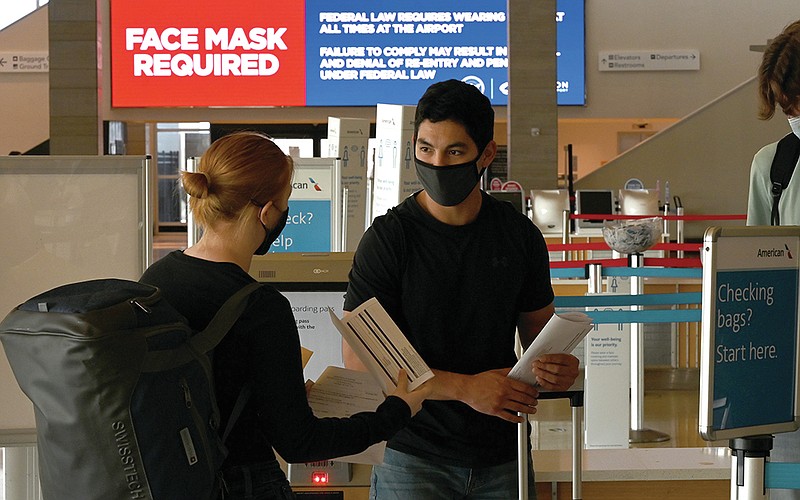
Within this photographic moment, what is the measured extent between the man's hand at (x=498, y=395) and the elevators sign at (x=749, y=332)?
446mm

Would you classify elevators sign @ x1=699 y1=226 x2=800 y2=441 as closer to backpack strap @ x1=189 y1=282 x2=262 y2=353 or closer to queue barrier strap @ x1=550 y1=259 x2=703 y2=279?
backpack strap @ x1=189 y1=282 x2=262 y2=353

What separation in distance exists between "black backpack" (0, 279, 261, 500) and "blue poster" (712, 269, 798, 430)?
0.87 m

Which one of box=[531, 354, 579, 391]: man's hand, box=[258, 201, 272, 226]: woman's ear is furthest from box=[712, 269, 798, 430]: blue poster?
box=[258, 201, 272, 226]: woman's ear

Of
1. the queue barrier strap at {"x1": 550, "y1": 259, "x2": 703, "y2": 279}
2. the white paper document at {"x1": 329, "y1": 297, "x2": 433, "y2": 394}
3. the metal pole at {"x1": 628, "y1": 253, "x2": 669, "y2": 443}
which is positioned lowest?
the metal pole at {"x1": 628, "y1": 253, "x2": 669, "y2": 443}

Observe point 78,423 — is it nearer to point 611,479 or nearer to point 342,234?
point 611,479

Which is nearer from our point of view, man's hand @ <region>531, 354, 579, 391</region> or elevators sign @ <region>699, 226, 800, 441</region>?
elevators sign @ <region>699, 226, 800, 441</region>

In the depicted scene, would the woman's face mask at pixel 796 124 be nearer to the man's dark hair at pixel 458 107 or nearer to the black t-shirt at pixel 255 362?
the man's dark hair at pixel 458 107

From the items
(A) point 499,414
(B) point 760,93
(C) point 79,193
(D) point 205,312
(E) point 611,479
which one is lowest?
(E) point 611,479

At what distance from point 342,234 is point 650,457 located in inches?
72.5

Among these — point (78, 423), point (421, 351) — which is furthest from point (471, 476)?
point (78, 423)

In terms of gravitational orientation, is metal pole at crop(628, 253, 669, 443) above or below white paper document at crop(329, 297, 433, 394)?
below

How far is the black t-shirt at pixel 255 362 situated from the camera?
171 cm

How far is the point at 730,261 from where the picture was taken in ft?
5.75

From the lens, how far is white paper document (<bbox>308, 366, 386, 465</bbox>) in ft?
6.63
